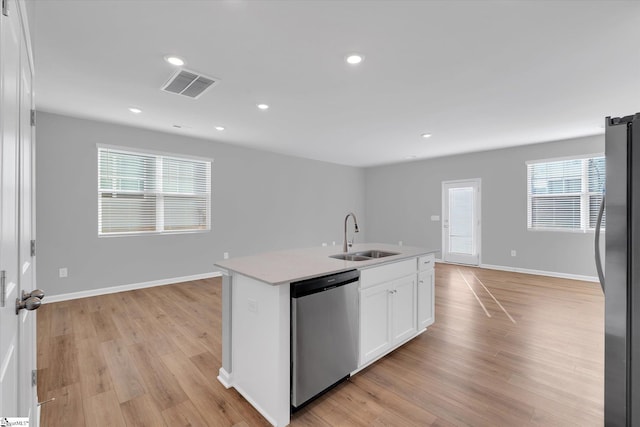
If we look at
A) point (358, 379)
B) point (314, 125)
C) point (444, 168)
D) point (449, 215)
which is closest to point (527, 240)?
point (449, 215)

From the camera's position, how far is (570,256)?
16.9 feet

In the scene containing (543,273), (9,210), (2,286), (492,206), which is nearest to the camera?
(2,286)

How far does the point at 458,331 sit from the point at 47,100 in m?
5.43

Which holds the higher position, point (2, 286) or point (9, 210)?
point (9, 210)

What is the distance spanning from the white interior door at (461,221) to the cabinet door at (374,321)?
16.0 feet

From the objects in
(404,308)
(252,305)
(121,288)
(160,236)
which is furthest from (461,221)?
(121,288)

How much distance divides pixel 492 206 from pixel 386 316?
4.97 metres

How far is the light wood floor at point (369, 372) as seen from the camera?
178cm

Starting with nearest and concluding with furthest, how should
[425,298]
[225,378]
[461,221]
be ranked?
[225,378] < [425,298] < [461,221]

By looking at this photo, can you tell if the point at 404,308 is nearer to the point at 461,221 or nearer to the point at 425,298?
the point at 425,298

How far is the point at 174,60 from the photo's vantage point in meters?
2.45

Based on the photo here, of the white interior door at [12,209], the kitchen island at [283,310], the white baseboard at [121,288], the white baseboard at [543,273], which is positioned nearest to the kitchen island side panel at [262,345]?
the kitchen island at [283,310]

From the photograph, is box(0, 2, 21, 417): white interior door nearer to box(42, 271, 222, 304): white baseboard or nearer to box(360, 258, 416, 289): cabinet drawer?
box(360, 258, 416, 289): cabinet drawer

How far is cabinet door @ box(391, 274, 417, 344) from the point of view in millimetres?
2469
